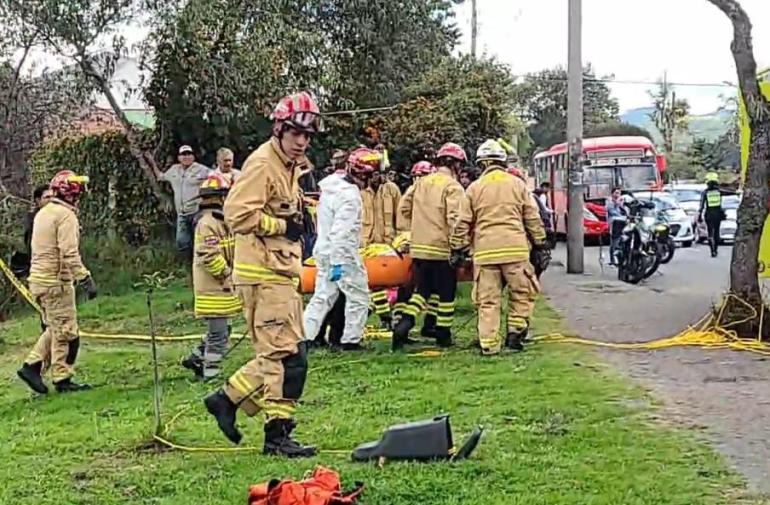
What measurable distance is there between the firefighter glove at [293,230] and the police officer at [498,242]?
158 inches

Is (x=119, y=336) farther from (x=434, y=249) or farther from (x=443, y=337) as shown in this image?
(x=434, y=249)

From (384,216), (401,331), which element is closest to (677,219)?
(384,216)

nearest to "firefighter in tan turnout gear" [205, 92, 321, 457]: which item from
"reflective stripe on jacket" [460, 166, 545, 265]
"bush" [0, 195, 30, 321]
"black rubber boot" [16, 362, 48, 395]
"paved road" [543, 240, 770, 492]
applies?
"paved road" [543, 240, 770, 492]

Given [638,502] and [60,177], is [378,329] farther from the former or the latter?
[638,502]

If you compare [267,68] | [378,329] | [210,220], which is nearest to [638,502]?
[210,220]

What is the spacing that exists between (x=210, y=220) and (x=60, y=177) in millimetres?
1403

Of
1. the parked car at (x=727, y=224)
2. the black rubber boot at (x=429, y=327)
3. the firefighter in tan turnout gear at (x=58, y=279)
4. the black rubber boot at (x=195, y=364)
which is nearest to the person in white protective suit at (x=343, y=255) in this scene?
the black rubber boot at (x=429, y=327)

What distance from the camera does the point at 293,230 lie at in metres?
7.37

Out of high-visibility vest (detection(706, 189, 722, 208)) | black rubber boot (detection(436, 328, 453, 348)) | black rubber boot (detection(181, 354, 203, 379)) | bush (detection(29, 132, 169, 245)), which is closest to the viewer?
black rubber boot (detection(181, 354, 203, 379))

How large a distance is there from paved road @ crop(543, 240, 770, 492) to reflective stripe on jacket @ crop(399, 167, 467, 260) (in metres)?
1.83

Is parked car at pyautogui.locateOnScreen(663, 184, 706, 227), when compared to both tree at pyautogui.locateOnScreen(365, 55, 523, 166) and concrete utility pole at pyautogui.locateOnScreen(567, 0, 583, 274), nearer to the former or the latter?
tree at pyautogui.locateOnScreen(365, 55, 523, 166)

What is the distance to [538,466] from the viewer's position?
6746mm

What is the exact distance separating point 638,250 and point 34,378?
37.4 feet

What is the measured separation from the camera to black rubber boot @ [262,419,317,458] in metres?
7.21
